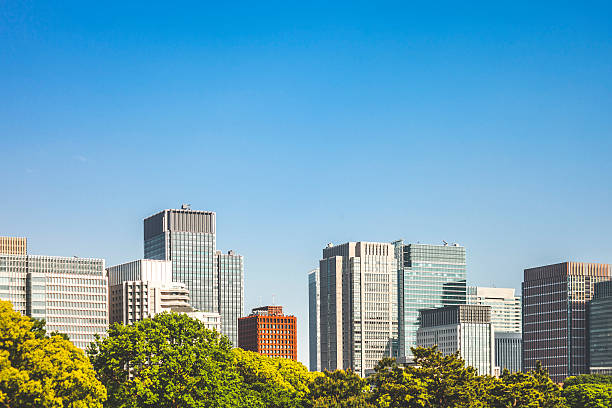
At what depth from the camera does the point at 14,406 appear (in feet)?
258

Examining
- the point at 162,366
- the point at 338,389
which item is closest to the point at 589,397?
the point at 338,389

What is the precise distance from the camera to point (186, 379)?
103312 millimetres

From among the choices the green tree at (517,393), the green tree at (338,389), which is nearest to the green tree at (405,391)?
the green tree at (517,393)

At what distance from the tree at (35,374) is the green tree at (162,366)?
13.1m

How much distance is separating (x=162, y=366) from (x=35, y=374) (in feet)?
76.8

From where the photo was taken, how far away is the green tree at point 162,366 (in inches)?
3989

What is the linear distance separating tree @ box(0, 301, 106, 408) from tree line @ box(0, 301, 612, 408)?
8 cm

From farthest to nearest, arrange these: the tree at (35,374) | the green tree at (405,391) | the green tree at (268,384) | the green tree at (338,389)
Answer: the green tree at (338,389) → the green tree at (268,384) → the green tree at (405,391) → the tree at (35,374)

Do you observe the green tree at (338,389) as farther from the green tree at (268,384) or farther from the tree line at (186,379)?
the green tree at (268,384)

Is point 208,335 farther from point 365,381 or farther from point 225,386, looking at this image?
point 365,381

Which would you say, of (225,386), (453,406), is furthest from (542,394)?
(225,386)

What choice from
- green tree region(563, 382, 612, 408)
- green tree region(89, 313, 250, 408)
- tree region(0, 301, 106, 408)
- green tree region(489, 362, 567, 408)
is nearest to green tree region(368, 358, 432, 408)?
green tree region(489, 362, 567, 408)

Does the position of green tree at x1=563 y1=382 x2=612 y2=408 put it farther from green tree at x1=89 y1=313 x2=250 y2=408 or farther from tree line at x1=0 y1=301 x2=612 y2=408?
green tree at x1=89 y1=313 x2=250 y2=408

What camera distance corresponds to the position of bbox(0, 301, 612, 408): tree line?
8138 cm
